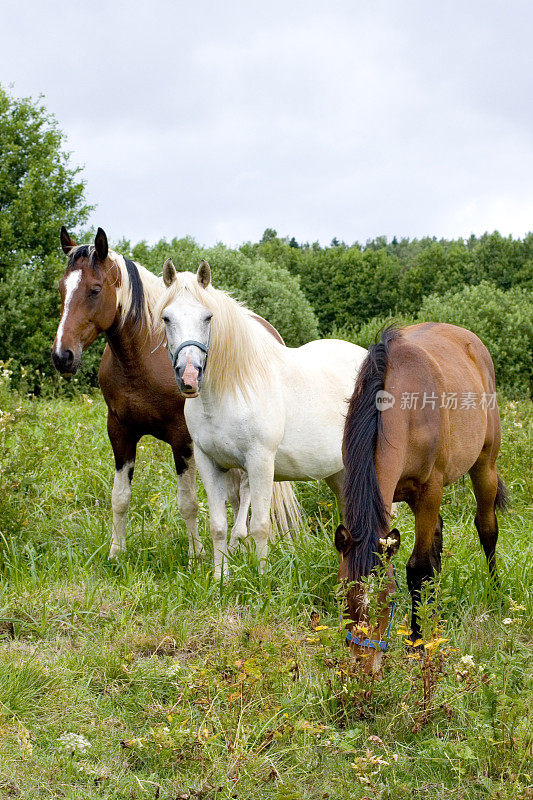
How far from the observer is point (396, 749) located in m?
3.00

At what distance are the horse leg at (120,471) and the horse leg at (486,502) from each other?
2330 millimetres

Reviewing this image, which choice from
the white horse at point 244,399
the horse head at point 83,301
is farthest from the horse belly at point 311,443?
the horse head at point 83,301

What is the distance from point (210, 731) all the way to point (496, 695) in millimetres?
1167

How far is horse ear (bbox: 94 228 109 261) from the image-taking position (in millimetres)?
4633

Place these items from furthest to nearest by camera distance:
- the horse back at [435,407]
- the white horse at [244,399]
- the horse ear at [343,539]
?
1. the white horse at [244,399]
2. the horse back at [435,407]
3. the horse ear at [343,539]

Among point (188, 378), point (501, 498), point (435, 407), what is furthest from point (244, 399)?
point (501, 498)

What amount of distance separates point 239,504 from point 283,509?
325 mm

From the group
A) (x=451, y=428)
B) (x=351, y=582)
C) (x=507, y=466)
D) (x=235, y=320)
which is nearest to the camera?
(x=351, y=582)

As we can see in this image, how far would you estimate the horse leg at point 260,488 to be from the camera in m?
4.37

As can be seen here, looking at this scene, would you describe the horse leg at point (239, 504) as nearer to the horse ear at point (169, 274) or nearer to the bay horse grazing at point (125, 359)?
the bay horse grazing at point (125, 359)

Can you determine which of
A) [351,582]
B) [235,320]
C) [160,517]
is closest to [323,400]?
[235,320]

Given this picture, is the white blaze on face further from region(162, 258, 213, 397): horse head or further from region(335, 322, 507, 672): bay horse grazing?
region(335, 322, 507, 672): bay horse grazing

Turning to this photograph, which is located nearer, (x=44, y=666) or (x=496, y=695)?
(x=496, y=695)

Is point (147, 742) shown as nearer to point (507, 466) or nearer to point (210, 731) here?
point (210, 731)
